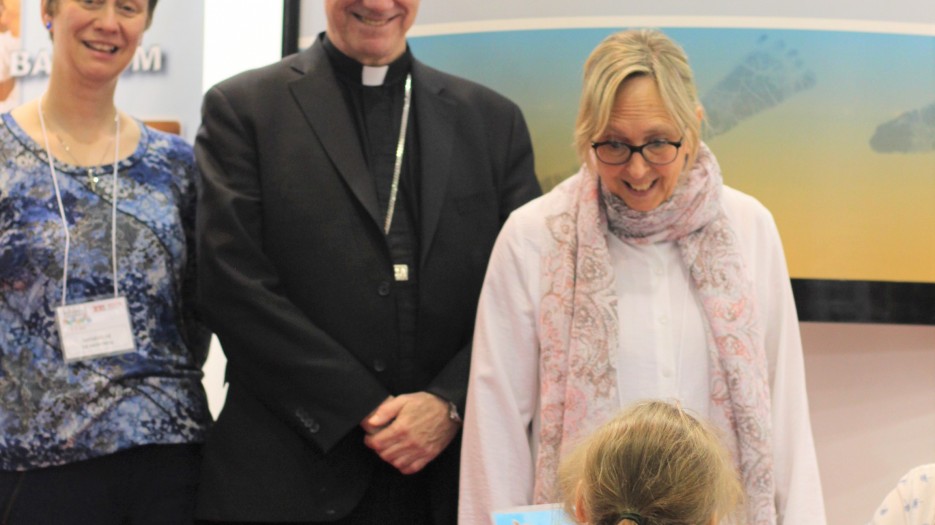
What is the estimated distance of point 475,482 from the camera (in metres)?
2.47

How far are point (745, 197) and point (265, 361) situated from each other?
111 cm

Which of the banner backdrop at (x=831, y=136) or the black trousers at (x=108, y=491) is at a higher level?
the banner backdrop at (x=831, y=136)

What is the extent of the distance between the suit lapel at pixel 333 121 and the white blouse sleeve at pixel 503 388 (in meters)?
0.34

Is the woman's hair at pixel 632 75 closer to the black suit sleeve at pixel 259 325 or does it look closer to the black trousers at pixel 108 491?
the black suit sleeve at pixel 259 325

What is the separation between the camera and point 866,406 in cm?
325

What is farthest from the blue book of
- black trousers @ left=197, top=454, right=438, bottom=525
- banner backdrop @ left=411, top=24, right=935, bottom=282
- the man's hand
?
banner backdrop @ left=411, top=24, right=935, bottom=282

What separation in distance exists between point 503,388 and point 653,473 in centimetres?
83

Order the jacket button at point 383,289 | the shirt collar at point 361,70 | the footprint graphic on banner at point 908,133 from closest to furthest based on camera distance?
the jacket button at point 383,289 → the shirt collar at point 361,70 → the footprint graphic on banner at point 908,133

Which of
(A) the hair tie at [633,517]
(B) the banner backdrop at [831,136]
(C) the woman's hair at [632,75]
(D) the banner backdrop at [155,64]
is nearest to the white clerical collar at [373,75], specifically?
(C) the woman's hair at [632,75]

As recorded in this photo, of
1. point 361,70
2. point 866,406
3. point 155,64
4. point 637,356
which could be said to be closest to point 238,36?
point 155,64

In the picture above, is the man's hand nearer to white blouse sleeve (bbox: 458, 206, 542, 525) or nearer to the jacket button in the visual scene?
white blouse sleeve (bbox: 458, 206, 542, 525)

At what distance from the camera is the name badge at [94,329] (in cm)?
254

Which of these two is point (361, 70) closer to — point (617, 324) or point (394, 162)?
point (394, 162)

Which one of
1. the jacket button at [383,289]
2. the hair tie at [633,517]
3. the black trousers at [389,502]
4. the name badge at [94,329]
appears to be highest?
the jacket button at [383,289]
